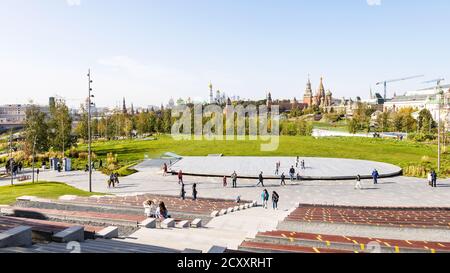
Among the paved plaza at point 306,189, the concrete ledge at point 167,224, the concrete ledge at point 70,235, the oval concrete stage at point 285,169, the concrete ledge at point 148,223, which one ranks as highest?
the concrete ledge at point 70,235

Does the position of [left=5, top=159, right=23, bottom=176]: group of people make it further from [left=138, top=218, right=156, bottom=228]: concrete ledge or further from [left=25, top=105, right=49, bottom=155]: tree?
[left=138, top=218, right=156, bottom=228]: concrete ledge

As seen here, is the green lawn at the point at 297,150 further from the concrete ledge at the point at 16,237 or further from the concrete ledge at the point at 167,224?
the concrete ledge at the point at 16,237

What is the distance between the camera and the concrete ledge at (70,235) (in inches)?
352

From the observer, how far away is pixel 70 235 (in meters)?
9.23

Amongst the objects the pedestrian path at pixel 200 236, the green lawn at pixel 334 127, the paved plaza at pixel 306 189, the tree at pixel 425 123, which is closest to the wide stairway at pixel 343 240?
the pedestrian path at pixel 200 236

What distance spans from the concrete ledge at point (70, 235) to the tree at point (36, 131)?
155 ft

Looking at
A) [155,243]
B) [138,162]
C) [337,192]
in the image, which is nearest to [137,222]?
[155,243]

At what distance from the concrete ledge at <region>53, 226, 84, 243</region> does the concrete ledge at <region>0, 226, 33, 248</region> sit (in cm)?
72

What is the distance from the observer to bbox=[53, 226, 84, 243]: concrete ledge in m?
8.95

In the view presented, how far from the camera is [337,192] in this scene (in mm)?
28969

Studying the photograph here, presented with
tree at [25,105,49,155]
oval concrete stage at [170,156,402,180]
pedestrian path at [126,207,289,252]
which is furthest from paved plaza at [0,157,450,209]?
tree at [25,105,49,155]

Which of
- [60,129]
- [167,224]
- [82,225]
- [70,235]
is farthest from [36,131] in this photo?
[70,235]
